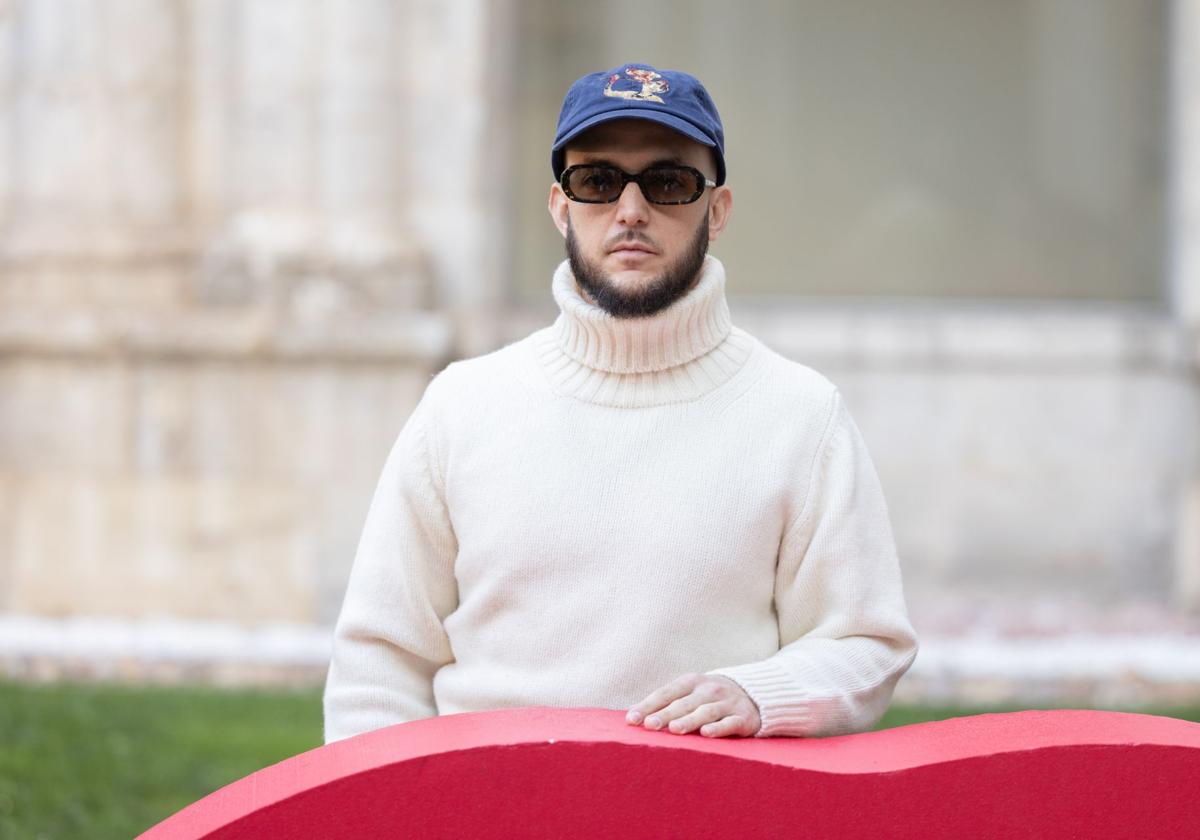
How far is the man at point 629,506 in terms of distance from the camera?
266 centimetres

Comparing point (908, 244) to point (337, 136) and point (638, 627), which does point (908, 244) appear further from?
point (638, 627)

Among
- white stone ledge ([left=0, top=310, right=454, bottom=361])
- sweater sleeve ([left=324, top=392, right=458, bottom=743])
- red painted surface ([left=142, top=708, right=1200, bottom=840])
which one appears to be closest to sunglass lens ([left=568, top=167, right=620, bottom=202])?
sweater sleeve ([left=324, top=392, right=458, bottom=743])

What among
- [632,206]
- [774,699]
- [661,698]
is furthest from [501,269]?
[661,698]

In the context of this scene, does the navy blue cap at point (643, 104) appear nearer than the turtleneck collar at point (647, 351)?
Yes

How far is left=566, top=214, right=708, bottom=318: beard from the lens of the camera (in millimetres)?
2723

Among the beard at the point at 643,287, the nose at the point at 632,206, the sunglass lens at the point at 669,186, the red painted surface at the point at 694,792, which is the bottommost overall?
the red painted surface at the point at 694,792

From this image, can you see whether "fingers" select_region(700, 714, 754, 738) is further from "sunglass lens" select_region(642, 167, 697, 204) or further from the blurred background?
the blurred background

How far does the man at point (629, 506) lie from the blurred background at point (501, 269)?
5.01 meters

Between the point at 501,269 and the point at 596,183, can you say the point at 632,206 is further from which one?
the point at 501,269

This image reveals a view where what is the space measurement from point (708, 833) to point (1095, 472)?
292 inches

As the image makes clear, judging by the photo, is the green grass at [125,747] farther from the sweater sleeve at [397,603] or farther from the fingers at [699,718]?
the fingers at [699,718]

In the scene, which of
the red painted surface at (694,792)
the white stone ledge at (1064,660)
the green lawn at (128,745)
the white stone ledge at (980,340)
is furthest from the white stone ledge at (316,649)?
the red painted surface at (694,792)

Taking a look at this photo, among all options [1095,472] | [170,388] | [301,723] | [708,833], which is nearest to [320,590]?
[170,388]

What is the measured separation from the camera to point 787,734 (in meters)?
2.39
